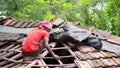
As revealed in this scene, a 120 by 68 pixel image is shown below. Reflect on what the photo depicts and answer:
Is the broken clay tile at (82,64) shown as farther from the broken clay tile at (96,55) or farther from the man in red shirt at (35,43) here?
the man in red shirt at (35,43)

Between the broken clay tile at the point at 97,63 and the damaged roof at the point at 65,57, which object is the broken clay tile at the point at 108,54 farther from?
the broken clay tile at the point at 97,63

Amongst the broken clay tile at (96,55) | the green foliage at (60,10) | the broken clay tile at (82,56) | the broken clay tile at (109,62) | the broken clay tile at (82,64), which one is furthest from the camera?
the green foliage at (60,10)

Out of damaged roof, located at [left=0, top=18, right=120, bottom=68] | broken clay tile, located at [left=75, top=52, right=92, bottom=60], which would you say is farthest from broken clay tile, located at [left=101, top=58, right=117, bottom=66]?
broken clay tile, located at [left=75, top=52, right=92, bottom=60]

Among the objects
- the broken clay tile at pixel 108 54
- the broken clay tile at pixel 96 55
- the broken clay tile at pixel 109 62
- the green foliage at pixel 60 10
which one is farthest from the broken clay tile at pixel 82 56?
the green foliage at pixel 60 10

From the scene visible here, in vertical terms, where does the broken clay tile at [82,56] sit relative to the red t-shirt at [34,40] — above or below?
below

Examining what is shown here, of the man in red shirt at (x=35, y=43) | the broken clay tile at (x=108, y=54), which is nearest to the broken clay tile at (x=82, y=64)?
the man in red shirt at (x=35, y=43)

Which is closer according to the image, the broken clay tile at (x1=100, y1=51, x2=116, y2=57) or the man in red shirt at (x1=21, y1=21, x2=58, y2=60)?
the man in red shirt at (x1=21, y1=21, x2=58, y2=60)

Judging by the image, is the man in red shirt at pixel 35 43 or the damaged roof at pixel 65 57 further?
the man in red shirt at pixel 35 43

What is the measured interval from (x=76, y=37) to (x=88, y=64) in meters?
1.11

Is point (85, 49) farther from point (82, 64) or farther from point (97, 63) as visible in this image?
point (82, 64)

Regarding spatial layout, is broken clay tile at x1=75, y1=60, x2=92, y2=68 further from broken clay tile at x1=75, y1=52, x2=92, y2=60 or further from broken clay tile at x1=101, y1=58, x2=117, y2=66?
broken clay tile at x1=101, y1=58, x2=117, y2=66

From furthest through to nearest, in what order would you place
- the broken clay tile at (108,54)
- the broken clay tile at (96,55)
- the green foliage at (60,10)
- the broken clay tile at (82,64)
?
the green foliage at (60,10) → the broken clay tile at (108,54) → the broken clay tile at (96,55) → the broken clay tile at (82,64)

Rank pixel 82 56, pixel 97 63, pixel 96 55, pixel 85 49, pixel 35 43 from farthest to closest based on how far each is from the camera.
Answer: pixel 85 49 < pixel 96 55 < pixel 82 56 < pixel 35 43 < pixel 97 63

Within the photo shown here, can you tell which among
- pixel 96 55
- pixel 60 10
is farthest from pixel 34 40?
pixel 60 10
